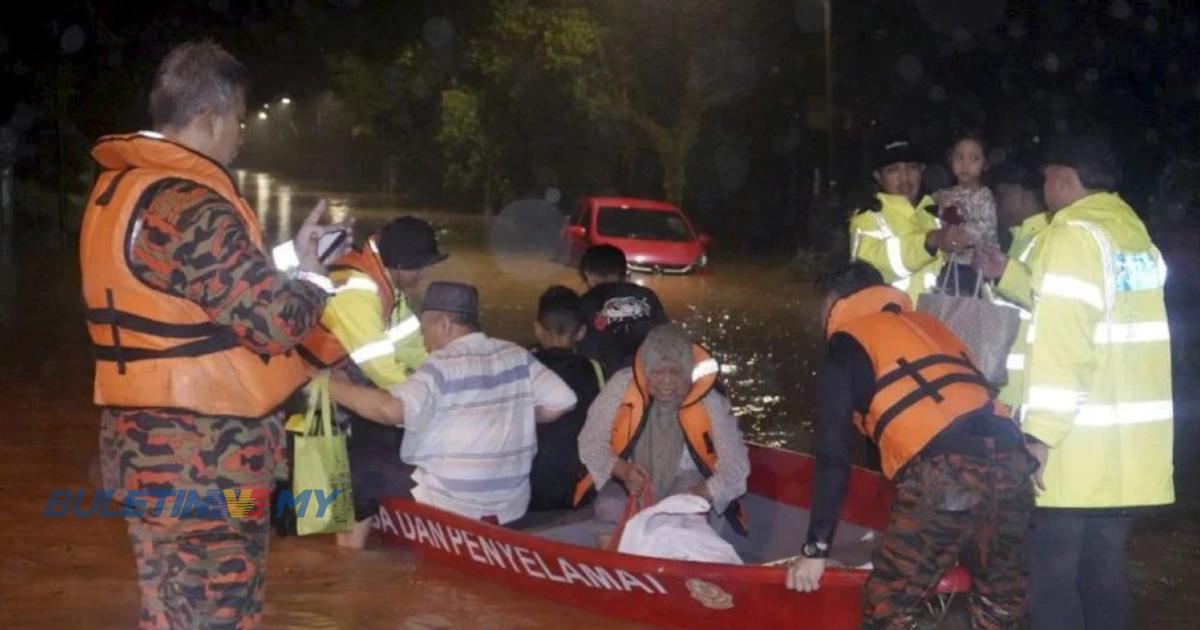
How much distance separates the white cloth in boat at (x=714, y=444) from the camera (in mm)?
7199

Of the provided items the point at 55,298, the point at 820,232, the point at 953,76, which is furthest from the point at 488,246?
the point at 953,76

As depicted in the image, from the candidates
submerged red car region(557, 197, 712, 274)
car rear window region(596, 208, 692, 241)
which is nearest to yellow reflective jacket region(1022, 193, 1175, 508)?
submerged red car region(557, 197, 712, 274)

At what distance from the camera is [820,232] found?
31.8 metres

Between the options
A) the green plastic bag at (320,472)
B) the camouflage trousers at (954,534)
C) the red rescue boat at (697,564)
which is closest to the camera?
the camouflage trousers at (954,534)

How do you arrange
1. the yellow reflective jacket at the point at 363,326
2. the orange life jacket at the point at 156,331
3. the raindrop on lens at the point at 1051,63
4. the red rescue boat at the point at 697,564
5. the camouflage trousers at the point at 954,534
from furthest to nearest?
the raindrop on lens at the point at 1051,63 → the yellow reflective jacket at the point at 363,326 → the red rescue boat at the point at 697,564 → the camouflage trousers at the point at 954,534 → the orange life jacket at the point at 156,331

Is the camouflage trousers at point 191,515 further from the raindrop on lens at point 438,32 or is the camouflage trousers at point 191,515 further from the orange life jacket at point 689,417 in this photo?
the raindrop on lens at point 438,32

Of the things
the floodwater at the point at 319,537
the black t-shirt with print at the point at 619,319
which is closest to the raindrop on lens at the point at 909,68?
the floodwater at the point at 319,537

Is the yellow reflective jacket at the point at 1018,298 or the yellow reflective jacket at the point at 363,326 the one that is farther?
the yellow reflective jacket at the point at 363,326

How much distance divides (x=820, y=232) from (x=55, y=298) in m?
16.3

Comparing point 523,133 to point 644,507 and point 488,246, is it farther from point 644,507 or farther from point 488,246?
point 644,507

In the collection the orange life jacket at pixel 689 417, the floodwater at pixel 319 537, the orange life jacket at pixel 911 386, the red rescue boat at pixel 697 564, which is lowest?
the floodwater at pixel 319 537

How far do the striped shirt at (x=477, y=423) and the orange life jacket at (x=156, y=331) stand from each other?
3130mm

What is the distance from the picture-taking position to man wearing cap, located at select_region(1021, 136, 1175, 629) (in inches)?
191

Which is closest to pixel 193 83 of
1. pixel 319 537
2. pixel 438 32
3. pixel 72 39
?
pixel 319 537
